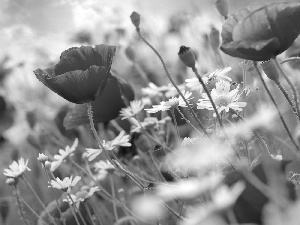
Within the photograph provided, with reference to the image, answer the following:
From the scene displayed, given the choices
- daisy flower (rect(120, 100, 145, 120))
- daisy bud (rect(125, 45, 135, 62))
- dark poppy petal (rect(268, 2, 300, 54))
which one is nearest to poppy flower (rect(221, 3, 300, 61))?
dark poppy petal (rect(268, 2, 300, 54))

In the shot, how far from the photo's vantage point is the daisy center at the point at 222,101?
0.43 metres

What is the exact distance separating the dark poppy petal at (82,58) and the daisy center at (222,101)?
91 millimetres

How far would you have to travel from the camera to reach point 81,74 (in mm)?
426

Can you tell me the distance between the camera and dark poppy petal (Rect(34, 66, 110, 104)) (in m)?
0.43

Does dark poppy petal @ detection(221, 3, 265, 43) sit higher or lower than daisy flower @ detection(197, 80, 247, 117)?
higher

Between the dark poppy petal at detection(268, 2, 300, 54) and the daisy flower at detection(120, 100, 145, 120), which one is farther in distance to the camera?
the daisy flower at detection(120, 100, 145, 120)

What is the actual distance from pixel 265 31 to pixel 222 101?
10 cm

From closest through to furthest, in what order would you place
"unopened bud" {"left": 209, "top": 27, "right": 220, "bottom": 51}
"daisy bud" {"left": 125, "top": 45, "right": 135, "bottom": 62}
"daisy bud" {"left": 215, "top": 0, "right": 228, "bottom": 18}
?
"daisy bud" {"left": 215, "top": 0, "right": 228, "bottom": 18}
"unopened bud" {"left": 209, "top": 27, "right": 220, "bottom": 51}
"daisy bud" {"left": 125, "top": 45, "right": 135, "bottom": 62}

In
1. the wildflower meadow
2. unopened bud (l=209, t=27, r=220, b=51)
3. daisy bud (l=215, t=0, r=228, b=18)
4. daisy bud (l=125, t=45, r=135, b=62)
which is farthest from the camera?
daisy bud (l=125, t=45, r=135, b=62)

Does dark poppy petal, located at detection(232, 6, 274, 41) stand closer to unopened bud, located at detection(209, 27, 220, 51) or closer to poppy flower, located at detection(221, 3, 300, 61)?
poppy flower, located at detection(221, 3, 300, 61)

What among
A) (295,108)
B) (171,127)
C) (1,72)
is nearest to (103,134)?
(171,127)

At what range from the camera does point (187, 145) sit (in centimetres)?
43

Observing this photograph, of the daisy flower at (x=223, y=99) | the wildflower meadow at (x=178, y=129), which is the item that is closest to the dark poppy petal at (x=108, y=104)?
the wildflower meadow at (x=178, y=129)

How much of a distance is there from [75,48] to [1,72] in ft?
2.36
